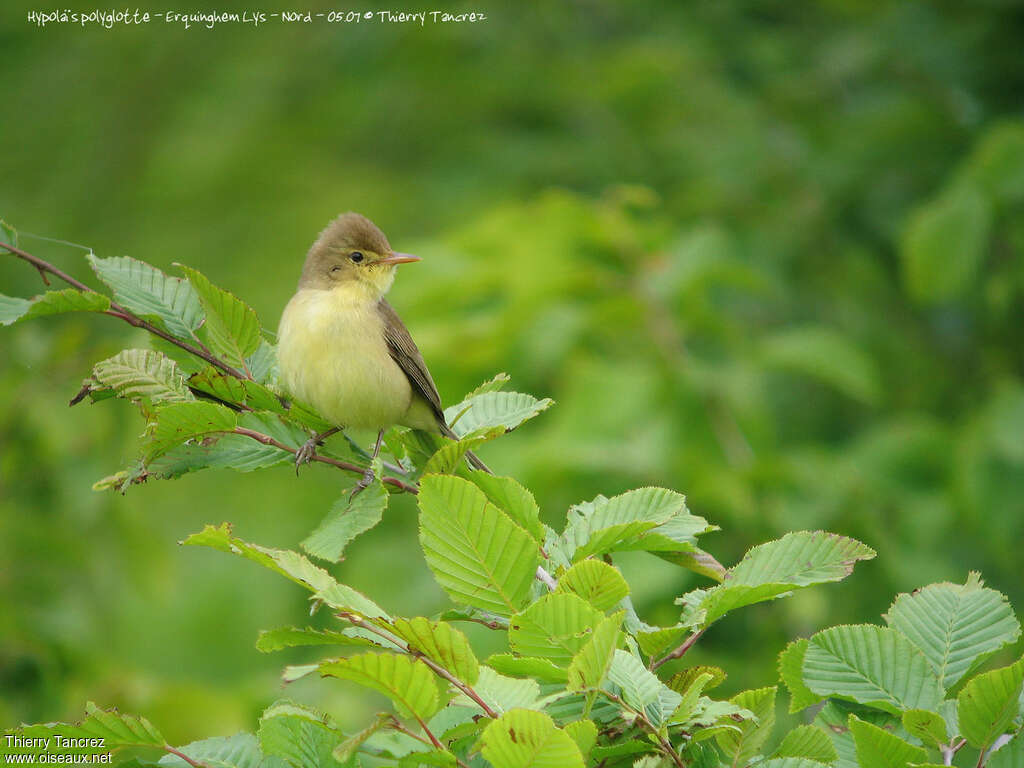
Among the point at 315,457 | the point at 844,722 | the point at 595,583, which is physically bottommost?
the point at 844,722

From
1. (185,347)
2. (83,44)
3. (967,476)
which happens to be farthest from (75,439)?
(83,44)

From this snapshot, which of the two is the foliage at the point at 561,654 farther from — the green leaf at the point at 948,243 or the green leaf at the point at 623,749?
the green leaf at the point at 948,243

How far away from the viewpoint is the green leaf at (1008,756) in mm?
1580

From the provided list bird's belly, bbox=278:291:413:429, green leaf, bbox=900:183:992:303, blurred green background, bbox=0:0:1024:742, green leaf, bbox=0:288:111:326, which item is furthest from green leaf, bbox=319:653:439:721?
green leaf, bbox=900:183:992:303

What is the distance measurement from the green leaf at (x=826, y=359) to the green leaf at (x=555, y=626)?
3.39 meters

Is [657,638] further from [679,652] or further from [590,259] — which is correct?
[590,259]

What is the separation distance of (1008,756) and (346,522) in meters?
1.16

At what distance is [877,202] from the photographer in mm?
5516

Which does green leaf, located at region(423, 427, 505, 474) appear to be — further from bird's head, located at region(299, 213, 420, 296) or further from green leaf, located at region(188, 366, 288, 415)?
bird's head, located at region(299, 213, 420, 296)

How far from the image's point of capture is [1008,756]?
62.4 inches

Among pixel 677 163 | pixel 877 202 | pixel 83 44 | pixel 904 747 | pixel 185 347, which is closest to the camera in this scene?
pixel 904 747

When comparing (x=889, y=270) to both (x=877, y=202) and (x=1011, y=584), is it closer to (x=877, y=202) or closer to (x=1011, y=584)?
(x=877, y=202)

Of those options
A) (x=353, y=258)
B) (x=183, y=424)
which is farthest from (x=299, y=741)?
(x=353, y=258)

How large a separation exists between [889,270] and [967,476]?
1.59 m
